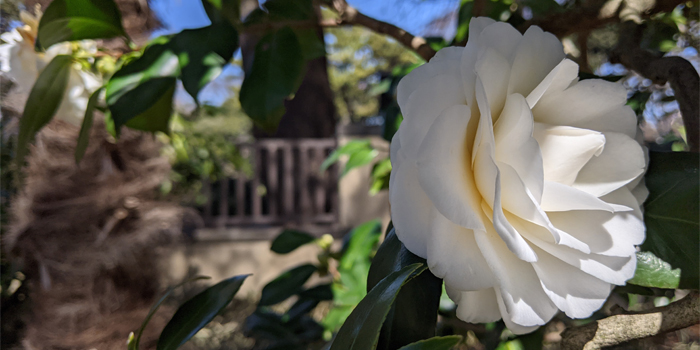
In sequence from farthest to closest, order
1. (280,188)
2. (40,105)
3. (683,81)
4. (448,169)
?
(280,188) → (40,105) → (683,81) → (448,169)

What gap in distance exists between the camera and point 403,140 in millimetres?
207

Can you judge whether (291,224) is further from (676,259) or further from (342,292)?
(676,259)

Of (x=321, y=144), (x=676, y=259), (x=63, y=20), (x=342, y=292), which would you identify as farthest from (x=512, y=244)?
(x=321, y=144)

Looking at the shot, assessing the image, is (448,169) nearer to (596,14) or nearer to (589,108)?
(589,108)

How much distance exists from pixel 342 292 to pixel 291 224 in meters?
2.17

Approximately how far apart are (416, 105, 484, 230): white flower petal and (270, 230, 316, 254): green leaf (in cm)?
66

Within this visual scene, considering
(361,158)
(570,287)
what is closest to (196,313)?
(570,287)

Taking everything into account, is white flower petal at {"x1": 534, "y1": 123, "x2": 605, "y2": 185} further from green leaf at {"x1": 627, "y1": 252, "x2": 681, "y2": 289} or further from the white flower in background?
the white flower in background

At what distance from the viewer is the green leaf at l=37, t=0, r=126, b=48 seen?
1.24 feet

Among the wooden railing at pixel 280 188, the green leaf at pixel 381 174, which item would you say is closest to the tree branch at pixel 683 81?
the green leaf at pixel 381 174

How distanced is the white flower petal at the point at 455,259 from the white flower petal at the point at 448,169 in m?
0.01

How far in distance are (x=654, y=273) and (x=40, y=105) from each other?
636mm

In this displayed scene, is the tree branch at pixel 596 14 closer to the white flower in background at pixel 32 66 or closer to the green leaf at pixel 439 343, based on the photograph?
the green leaf at pixel 439 343

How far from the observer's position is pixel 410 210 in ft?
0.70
